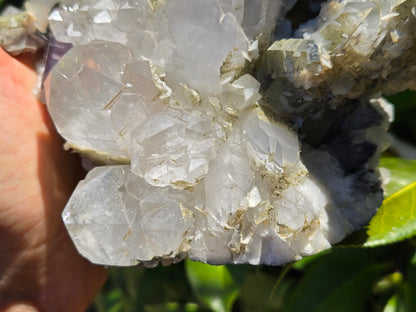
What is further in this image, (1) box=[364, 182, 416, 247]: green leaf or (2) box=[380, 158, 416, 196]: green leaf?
(2) box=[380, 158, 416, 196]: green leaf

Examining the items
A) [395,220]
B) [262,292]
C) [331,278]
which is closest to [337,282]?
[331,278]

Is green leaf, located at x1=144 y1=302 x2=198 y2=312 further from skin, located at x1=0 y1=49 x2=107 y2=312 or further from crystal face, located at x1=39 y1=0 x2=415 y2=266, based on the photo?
crystal face, located at x1=39 y1=0 x2=415 y2=266

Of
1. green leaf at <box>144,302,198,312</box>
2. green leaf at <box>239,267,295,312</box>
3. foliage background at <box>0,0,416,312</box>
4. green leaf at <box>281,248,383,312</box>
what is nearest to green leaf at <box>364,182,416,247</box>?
foliage background at <box>0,0,416,312</box>

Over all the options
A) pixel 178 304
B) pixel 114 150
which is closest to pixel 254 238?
pixel 114 150

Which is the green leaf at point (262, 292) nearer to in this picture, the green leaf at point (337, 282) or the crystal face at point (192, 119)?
the green leaf at point (337, 282)

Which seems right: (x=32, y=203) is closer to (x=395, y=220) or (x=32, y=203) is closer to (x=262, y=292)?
(x=395, y=220)
